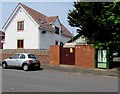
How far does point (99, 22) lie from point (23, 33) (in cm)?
1855

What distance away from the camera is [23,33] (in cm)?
3853

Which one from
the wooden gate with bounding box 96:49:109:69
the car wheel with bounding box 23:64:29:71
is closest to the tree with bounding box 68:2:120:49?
the wooden gate with bounding box 96:49:109:69

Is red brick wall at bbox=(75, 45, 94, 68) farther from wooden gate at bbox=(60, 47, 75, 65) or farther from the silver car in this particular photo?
the silver car

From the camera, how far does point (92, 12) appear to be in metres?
23.0

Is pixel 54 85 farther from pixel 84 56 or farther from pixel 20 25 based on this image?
pixel 20 25

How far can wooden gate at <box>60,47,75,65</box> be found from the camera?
25606 mm

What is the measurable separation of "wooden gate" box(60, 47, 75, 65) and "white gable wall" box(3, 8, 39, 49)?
1181 cm

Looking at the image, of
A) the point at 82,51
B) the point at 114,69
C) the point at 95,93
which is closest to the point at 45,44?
the point at 82,51

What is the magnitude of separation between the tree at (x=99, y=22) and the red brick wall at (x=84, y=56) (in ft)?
2.62

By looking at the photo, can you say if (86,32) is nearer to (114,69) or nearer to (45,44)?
(114,69)

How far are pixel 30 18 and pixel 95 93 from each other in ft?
94.9

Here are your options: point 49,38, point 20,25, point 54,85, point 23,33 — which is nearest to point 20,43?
point 23,33

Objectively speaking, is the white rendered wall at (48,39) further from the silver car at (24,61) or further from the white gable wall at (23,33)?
the silver car at (24,61)

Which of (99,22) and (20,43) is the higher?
(99,22)
